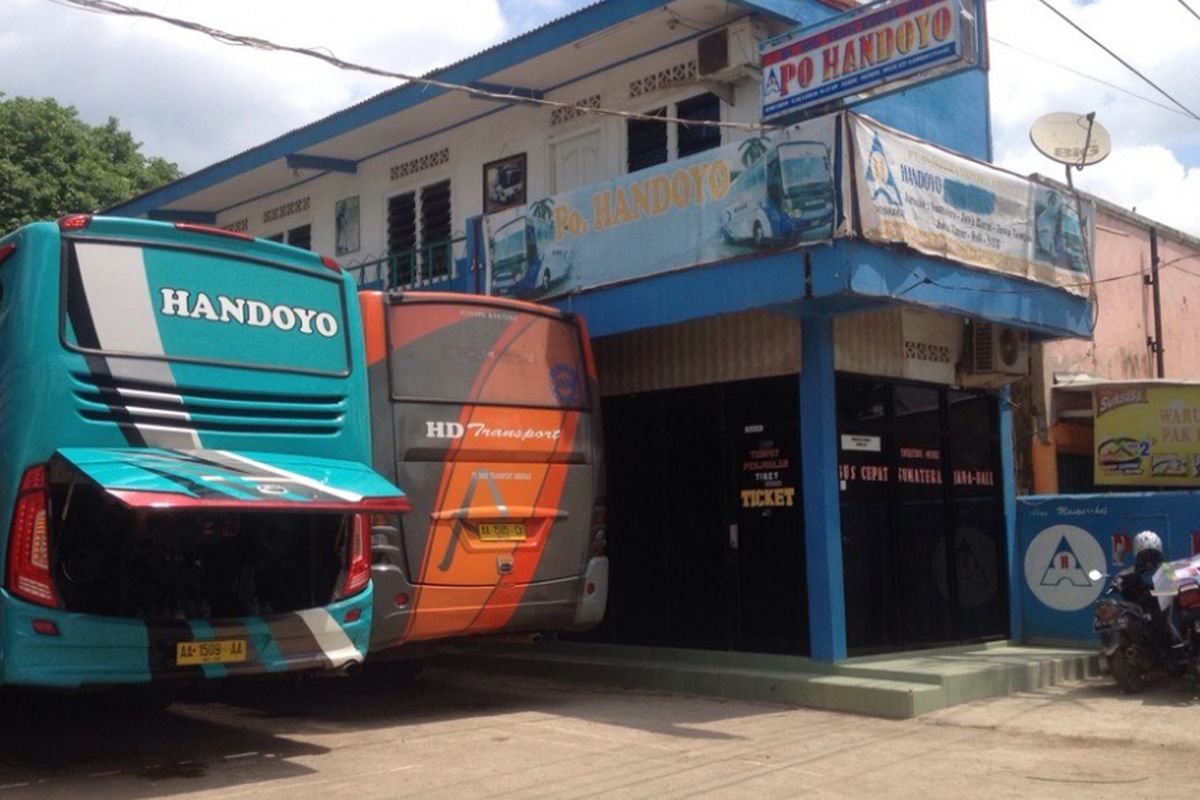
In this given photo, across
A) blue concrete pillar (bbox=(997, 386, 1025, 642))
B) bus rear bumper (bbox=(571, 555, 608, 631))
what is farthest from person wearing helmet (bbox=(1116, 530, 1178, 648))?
bus rear bumper (bbox=(571, 555, 608, 631))

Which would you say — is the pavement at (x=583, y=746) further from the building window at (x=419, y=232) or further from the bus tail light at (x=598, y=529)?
the building window at (x=419, y=232)

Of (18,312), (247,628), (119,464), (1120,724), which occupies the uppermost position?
(18,312)

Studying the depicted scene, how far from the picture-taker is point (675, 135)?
539 inches

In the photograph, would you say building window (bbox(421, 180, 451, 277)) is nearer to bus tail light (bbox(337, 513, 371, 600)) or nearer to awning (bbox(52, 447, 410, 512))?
bus tail light (bbox(337, 513, 371, 600))

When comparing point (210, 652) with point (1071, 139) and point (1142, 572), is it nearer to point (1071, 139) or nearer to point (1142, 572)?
point (1142, 572)

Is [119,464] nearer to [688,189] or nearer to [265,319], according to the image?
[265,319]

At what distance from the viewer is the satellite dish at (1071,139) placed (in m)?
15.0

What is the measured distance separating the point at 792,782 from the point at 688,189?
19.2 ft

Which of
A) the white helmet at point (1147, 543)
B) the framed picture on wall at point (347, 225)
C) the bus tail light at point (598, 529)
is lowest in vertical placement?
the white helmet at point (1147, 543)

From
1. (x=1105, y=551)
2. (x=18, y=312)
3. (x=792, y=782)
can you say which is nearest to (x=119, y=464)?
(x=18, y=312)

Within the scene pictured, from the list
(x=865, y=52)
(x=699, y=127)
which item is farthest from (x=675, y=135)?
(x=865, y=52)

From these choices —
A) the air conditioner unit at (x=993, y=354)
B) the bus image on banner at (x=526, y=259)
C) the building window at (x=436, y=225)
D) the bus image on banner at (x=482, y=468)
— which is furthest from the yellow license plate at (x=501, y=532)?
the building window at (x=436, y=225)

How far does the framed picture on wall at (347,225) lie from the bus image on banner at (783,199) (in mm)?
8882

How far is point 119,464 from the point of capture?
275 inches
